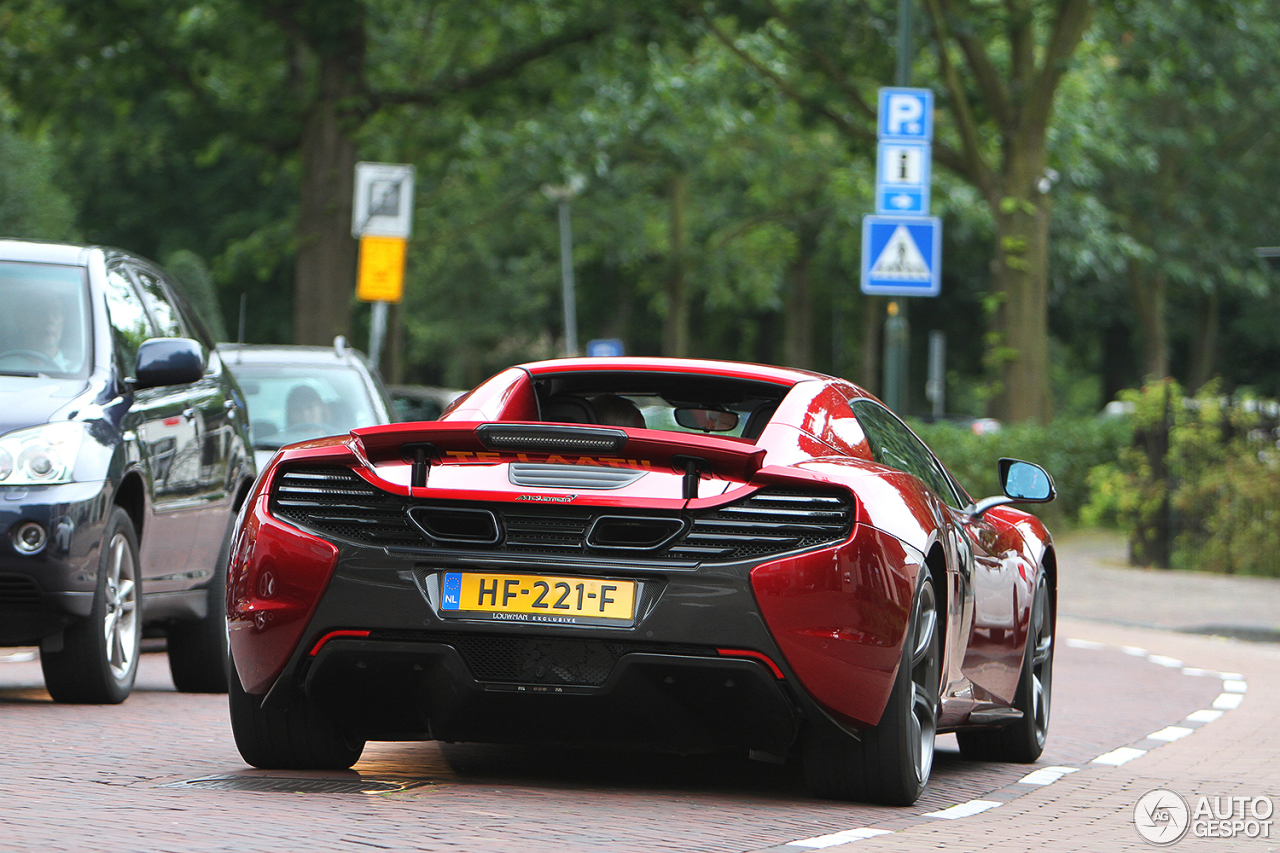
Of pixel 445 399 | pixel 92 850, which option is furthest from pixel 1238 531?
pixel 92 850

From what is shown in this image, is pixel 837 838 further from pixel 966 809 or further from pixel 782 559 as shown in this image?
pixel 966 809

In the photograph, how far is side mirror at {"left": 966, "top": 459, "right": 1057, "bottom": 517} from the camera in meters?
7.22

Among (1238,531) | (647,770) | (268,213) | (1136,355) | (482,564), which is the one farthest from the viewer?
(1136,355)

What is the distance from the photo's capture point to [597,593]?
5.34 m

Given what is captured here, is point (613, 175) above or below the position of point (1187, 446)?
above

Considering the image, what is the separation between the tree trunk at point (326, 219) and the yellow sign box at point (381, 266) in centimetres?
453

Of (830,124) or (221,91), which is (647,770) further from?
(221,91)

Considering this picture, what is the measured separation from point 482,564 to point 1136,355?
178 ft

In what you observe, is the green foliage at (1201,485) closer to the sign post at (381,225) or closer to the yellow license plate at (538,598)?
the sign post at (381,225)

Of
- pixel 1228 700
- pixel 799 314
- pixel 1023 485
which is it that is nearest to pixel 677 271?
pixel 799 314

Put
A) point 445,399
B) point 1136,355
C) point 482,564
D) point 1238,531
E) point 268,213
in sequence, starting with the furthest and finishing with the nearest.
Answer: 1. point 1136,355
2. point 268,213
3. point 445,399
4. point 1238,531
5. point 482,564

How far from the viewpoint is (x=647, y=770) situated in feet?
21.6

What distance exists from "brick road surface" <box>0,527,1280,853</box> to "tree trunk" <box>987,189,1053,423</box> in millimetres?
15163

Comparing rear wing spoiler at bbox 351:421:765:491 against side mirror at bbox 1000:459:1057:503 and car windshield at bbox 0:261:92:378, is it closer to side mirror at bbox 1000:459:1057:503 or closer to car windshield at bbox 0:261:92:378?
side mirror at bbox 1000:459:1057:503
